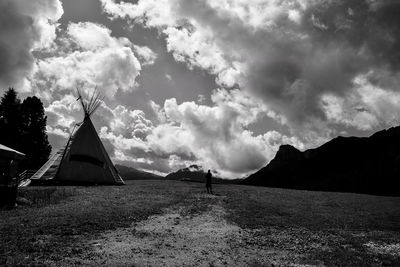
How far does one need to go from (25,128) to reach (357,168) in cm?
15935

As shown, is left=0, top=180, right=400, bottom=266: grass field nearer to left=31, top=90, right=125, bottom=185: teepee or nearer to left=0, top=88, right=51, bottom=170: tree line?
left=31, top=90, right=125, bottom=185: teepee

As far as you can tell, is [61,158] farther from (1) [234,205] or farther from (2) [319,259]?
(2) [319,259]

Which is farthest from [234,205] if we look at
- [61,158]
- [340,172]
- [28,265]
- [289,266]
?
[340,172]

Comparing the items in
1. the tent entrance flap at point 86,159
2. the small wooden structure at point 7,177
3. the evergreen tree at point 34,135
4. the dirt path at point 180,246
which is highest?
the evergreen tree at point 34,135

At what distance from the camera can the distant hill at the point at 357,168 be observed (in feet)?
460

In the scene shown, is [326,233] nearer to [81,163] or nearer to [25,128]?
[81,163]

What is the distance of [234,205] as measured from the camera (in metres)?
24.9

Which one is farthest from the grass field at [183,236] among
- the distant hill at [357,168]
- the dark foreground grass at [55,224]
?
the distant hill at [357,168]

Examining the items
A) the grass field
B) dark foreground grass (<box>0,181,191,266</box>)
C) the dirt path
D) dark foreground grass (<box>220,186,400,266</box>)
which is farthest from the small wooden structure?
dark foreground grass (<box>220,186,400,266</box>)

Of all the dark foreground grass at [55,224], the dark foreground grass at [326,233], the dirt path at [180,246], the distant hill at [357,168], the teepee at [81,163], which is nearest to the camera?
the dark foreground grass at [55,224]

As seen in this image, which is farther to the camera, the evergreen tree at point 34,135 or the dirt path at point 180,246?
the evergreen tree at point 34,135

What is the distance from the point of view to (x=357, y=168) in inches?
6388

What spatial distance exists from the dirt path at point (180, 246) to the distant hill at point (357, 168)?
429ft

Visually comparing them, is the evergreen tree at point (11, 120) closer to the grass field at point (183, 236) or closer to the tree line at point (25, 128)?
the tree line at point (25, 128)
